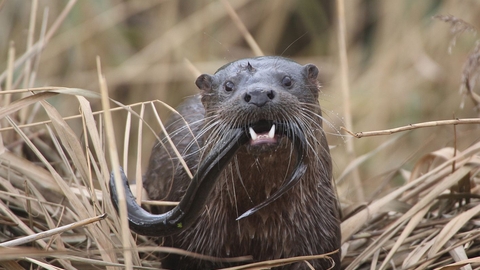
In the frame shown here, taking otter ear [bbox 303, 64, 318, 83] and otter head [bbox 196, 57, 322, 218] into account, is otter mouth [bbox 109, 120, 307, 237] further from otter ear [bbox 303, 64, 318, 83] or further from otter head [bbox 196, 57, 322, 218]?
otter ear [bbox 303, 64, 318, 83]

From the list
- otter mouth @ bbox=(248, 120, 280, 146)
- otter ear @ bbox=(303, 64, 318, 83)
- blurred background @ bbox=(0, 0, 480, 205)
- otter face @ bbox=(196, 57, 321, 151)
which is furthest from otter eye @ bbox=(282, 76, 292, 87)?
blurred background @ bbox=(0, 0, 480, 205)

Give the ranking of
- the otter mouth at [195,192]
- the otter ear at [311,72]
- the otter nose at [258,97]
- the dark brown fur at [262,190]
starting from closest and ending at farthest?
the otter mouth at [195,192], the otter nose at [258,97], the dark brown fur at [262,190], the otter ear at [311,72]

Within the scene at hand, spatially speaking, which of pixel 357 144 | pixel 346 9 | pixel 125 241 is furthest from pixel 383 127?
pixel 125 241

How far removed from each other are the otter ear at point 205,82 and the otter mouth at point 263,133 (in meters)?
0.42

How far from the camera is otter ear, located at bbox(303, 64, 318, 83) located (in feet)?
9.03

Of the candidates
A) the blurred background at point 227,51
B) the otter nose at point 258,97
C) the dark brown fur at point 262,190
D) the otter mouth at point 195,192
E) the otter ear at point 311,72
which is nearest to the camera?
the otter mouth at point 195,192

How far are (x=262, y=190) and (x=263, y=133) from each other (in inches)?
12.0

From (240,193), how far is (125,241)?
0.85m

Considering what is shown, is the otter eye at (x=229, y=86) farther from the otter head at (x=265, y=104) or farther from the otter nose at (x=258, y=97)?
the otter nose at (x=258, y=97)

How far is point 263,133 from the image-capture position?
2426 mm

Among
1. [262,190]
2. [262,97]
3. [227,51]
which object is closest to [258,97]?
[262,97]

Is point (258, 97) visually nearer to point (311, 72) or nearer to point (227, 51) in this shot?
point (311, 72)

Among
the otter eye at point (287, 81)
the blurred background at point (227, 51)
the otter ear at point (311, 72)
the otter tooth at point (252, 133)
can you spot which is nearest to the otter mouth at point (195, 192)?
the otter tooth at point (252, 133)

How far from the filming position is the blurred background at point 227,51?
5258mm
